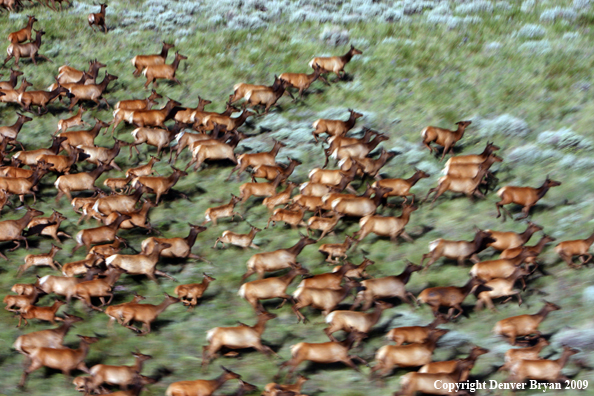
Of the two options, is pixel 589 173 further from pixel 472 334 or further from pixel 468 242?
A: pixel 472 334

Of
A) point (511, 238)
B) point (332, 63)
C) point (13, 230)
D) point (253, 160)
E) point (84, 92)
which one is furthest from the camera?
point (332, 63)

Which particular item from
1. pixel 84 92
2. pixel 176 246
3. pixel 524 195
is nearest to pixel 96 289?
pixel 176 246

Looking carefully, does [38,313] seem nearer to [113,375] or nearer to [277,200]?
[113,375]

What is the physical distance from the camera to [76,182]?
1583 cm

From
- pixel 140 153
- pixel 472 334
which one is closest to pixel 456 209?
pixel 472 334

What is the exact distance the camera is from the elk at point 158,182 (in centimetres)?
1543

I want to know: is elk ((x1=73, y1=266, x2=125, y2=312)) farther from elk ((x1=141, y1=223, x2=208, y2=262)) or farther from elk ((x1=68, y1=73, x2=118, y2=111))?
elk ((x1=68, y1=73, x2=118, y2=111))

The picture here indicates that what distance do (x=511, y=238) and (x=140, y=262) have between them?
7.23 m

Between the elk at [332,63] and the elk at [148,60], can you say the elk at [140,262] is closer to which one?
the elk at [332,63]

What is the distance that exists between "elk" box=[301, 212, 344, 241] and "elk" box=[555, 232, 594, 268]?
14.6 ft

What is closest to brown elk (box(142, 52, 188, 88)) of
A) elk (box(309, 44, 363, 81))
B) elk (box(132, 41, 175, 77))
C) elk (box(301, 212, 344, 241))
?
elk (box(132, 41, 175, 77))

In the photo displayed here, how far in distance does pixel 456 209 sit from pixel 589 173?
3.33m

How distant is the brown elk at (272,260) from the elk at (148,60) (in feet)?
39.2

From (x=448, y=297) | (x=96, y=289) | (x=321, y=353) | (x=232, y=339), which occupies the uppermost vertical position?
(x=448, y=297)
